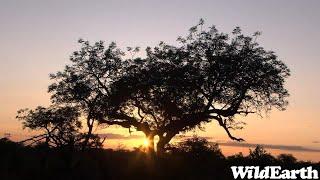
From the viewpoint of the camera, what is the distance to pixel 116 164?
49406 millimetres

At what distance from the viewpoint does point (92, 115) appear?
44.3m

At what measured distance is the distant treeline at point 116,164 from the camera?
41.2 metres

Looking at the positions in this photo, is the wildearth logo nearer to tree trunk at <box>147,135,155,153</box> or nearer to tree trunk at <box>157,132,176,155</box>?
tree trunk at <box>157,132,176,155</box>

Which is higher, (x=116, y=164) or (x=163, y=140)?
(x=163, y=140)

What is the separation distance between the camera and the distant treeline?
1620 inches

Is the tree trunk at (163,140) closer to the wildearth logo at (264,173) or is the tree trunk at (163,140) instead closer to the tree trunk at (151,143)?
the tree trunk at (151,143)

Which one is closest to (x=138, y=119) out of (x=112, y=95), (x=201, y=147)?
(x=112, y=95)

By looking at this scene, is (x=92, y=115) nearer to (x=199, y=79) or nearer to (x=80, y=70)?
(x=80, y=70)

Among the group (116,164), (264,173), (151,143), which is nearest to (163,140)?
(151,143)

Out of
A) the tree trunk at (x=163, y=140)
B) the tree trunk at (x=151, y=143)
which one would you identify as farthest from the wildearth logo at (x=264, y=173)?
the tree trunk at (x=151, y=143)

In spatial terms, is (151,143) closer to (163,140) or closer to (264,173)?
(163,140)

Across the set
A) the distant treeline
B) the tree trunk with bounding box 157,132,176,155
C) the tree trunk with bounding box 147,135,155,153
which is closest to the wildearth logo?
the distant treeline

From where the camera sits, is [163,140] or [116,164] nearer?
[163,140]

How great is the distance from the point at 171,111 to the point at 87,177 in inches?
353
